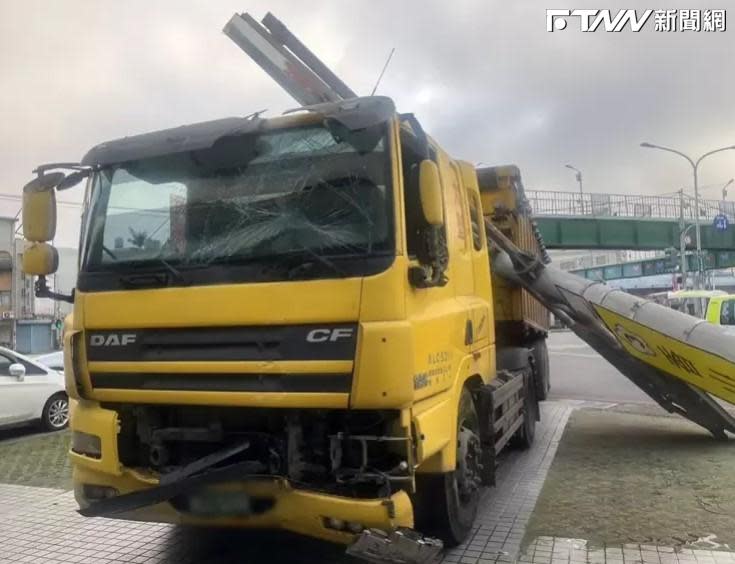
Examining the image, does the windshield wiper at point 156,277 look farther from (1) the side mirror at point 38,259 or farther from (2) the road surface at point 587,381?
(2) the road surface at point 587,381

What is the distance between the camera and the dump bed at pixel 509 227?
7.73m

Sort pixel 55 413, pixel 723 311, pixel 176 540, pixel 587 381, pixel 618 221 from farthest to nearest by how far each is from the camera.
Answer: pixel 618 221, pixel 587 381, pixel 723 311, pixel 55 413, pixel 176 540

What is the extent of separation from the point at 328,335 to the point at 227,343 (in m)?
0.60

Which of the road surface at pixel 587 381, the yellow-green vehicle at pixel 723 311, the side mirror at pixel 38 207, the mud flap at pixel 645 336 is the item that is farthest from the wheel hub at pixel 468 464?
the yellow-green vehicle at pixel 723 311

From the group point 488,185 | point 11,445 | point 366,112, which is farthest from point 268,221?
point 11,445

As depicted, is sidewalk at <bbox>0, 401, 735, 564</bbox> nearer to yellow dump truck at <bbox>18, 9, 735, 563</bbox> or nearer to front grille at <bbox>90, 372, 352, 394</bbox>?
yellow dump truck at <bbox>18, 9, 735, 563</bbox>

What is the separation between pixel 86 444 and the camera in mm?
4215

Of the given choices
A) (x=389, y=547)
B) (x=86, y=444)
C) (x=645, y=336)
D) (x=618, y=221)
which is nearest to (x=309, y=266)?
(x=389, y=547)

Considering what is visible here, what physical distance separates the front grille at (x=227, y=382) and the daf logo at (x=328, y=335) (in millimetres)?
185

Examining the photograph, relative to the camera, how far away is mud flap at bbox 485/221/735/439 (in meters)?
7.19

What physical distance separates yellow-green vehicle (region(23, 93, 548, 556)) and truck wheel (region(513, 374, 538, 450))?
132 inches

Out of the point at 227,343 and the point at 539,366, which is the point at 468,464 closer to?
the point at 227,343

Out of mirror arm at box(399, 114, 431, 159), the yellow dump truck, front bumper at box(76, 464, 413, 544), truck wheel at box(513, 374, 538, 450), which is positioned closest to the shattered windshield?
the yellow dump truck

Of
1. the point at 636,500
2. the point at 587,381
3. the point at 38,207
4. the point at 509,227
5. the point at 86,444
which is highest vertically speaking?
the point at 38,207
